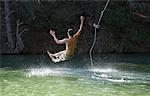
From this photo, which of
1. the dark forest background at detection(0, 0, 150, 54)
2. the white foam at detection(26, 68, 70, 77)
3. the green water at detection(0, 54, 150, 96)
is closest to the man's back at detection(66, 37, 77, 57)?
the green water at detection(0, 54, 150, 96)

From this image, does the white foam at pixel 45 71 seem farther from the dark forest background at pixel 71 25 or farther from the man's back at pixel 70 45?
the dark forest background at pixel 71 25

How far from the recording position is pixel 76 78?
20.5 metres

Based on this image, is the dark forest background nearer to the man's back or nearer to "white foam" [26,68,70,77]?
"white foam" [26,68,70,77]

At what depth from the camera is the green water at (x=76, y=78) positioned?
1733 cm

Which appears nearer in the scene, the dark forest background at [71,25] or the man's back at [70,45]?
the man's back at [70,45]

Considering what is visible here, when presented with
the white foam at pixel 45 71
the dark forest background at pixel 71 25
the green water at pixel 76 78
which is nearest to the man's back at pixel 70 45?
the green water at pixel 76 78

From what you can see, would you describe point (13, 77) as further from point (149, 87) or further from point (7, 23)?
point (7, 23)

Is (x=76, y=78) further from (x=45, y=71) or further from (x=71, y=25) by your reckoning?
(x=71, y=25)

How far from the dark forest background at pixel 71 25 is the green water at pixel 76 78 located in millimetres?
5924

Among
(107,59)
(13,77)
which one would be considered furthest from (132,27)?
(13,77)

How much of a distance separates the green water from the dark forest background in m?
5.92

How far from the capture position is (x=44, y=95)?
16609 millimetres

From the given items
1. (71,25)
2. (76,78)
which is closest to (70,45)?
(76,78)

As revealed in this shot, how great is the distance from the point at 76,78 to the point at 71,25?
17.3 m
